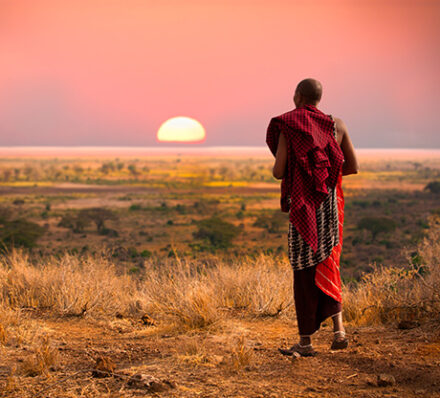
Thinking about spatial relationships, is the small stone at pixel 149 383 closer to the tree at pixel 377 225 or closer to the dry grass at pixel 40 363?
the dry grass at pixel 40 363

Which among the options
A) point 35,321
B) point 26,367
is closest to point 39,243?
point 35,321

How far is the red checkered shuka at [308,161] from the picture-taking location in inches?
156

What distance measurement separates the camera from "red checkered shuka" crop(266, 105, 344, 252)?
3957 millimetres

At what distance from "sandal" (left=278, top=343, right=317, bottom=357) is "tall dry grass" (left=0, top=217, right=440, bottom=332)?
1.05 metres

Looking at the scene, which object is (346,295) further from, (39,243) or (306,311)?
(39,243)

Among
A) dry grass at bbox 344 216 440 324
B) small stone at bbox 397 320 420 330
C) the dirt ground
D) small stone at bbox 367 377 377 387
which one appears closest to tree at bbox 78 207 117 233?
dry grass at bbox 344 216 440 324

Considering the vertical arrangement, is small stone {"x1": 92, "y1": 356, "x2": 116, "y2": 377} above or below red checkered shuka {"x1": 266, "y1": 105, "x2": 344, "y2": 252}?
below

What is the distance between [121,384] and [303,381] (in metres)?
1.26

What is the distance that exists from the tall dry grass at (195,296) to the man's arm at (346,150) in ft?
5.77

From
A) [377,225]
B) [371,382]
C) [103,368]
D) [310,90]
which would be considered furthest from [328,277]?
[377,225]

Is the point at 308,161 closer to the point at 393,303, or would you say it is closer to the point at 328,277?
the point at 328,277

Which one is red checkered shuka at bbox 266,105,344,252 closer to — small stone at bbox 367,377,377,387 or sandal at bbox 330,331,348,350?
sandal at bbox 330,331,348,350

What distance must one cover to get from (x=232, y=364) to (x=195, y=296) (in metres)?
1.35

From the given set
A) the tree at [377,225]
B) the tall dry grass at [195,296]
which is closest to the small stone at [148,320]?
the tall dry grass at [195,296]
